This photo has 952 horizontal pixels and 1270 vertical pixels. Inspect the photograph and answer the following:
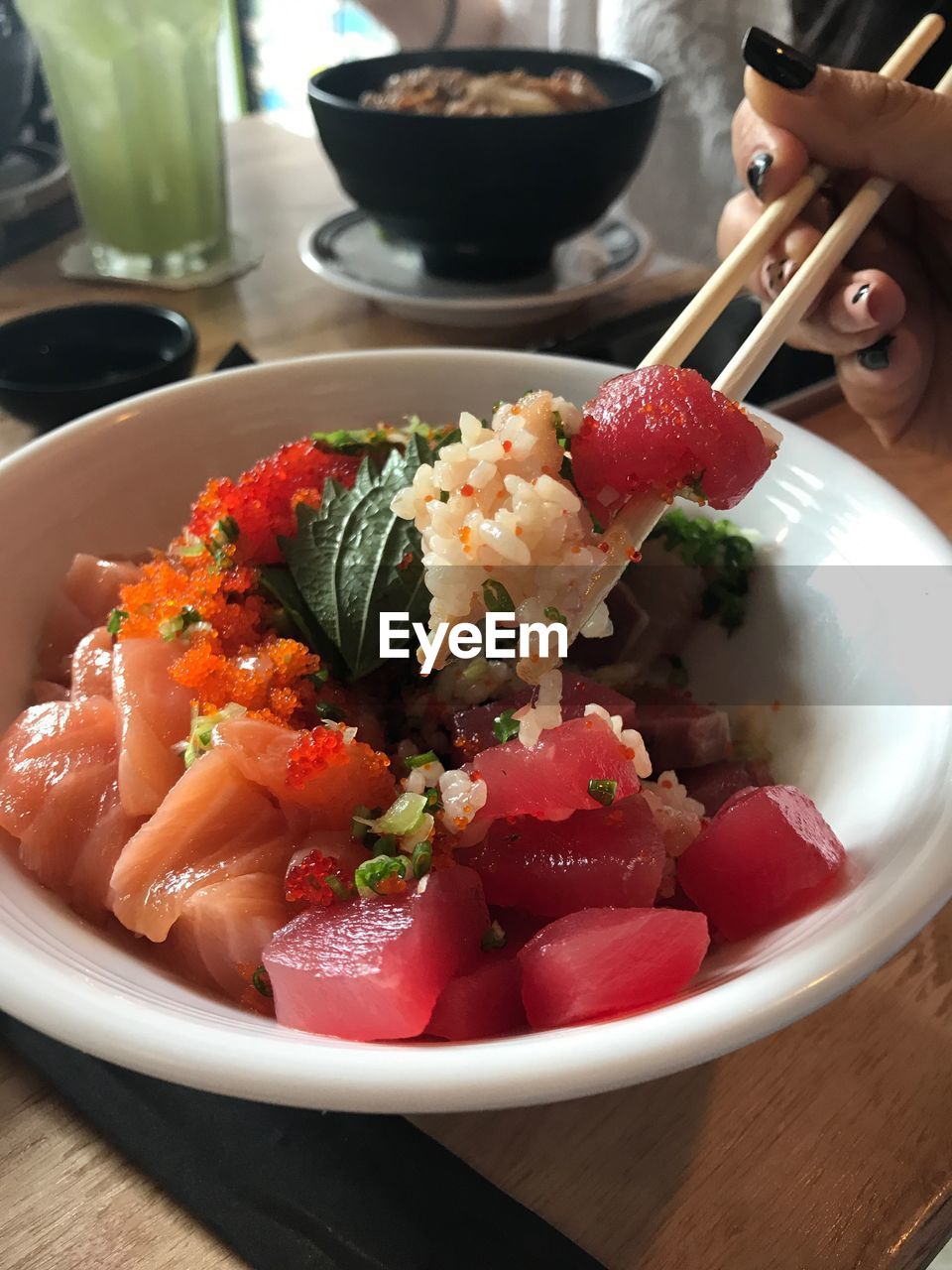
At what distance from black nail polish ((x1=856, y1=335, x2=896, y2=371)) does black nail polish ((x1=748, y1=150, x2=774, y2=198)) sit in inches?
12.4

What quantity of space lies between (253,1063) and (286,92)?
766cm

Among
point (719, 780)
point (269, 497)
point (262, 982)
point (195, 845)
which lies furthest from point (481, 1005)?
point (269, 497)

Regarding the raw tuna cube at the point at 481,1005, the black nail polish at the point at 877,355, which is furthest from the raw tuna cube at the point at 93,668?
the black nail polish at the point at 877,355

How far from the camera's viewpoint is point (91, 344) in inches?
74.1

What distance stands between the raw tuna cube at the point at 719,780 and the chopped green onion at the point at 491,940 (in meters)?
0.30

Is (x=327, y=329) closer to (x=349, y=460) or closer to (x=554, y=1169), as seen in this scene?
(x=349, y=460)

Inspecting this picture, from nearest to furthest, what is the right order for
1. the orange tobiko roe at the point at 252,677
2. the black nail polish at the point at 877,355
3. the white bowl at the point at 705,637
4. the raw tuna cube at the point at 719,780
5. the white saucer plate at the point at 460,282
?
1. the white bowl at the point at 705,637
2. the orange tobiko roe at the point at 252,677
3. the raw tuna cube at the point at 719,780
4. the black nail polish at the point at 877,355
5. the white saucer plate at the point at 460,282

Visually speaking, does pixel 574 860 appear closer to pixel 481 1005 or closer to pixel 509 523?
pixel 481 1005

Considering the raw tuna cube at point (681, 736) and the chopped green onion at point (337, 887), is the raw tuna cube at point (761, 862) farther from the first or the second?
the chopped green onion at point (337, 887)

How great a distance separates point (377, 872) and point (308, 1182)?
0.26 m

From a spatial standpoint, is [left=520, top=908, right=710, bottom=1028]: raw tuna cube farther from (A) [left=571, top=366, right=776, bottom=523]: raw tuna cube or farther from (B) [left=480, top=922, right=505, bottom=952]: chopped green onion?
(A) [left=571, top=366, right=776, bottom=523]: raw tuna cube

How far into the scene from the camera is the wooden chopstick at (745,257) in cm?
108

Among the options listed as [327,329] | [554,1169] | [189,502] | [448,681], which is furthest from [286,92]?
[554,1169]

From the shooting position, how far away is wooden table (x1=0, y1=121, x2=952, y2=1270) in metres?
0.81
